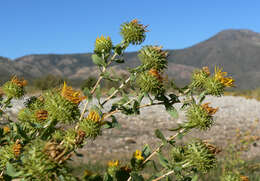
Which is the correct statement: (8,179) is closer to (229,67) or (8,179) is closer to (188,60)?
(229,67)

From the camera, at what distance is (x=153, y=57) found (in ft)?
6.57

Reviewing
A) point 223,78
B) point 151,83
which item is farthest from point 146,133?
point 151,83

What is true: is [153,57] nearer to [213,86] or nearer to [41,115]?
[213,86]

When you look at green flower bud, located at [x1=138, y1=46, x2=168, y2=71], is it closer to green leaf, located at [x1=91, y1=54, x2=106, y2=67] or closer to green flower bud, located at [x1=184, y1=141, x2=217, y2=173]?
green leaf, located at [x1=91, y1=54, x2=106, y2=67]

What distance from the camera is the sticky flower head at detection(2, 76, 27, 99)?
2232 mm

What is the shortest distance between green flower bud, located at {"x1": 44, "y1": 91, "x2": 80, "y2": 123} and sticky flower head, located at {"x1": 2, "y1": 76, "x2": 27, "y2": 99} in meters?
0.73

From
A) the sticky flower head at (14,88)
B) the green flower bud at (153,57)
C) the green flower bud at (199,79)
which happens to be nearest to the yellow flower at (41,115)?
the sticky flower head at (14,88)

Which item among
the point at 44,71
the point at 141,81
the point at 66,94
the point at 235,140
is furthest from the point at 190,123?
the point at 44,71

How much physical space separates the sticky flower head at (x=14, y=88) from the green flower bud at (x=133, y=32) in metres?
0.82

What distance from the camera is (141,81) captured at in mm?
1958

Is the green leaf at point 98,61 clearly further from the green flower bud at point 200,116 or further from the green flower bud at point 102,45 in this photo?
the green flower bud at point 200,116

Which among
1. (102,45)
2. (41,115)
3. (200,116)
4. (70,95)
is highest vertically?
(102,45)

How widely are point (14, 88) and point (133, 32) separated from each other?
37.2 inches

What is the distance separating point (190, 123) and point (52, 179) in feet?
3.24
